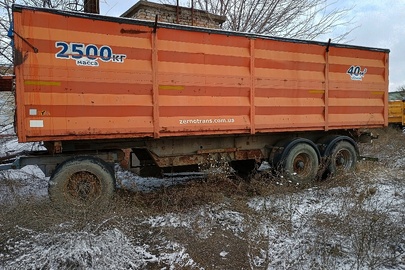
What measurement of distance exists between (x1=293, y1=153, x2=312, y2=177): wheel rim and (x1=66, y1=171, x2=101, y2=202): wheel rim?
12.5 feet

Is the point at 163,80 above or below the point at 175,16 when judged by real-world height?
below

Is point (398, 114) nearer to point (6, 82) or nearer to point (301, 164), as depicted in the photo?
point (301, 164)

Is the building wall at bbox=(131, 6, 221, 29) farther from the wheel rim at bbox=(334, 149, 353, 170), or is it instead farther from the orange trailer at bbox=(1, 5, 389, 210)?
the wheel rim at bbox=(334, 149, 353, 170)

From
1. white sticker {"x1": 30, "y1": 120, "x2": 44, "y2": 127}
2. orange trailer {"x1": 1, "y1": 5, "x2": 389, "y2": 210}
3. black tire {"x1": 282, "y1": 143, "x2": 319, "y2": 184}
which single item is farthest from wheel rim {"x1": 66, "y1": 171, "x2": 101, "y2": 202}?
black tire {"x1": 282, "y1": 143, "x2": 319, "y2": 184}

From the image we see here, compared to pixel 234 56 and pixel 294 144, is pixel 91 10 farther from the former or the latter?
pixel 294 144

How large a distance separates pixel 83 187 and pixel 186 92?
209cm

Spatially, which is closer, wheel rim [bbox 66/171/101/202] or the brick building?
wheel rim [bbox 66/171/101/202]

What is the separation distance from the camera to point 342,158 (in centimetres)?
741

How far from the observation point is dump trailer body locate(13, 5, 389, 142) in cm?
452

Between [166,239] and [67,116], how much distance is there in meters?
2.15

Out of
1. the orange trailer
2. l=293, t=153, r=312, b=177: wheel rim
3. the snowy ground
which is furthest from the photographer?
l=293, t=153, r=312, b=177: wheel rim

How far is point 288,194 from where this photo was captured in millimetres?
5438

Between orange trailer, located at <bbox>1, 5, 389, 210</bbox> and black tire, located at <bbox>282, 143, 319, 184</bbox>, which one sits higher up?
orange trailer, located at <bbox>1, 5, 389, 210</bbox>

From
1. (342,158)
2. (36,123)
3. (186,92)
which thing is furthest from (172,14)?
(36,123)
